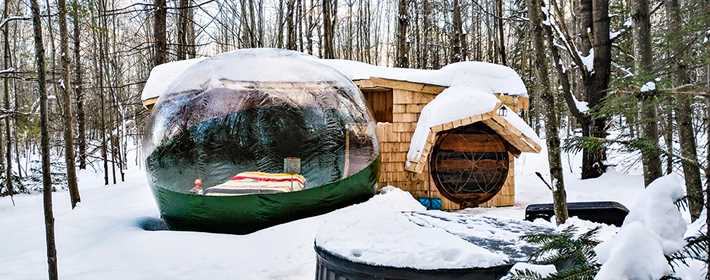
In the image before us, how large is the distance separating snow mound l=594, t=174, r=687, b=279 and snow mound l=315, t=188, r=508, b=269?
1.17 metres

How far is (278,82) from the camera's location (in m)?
6.67

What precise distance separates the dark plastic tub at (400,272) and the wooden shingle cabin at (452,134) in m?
6.16

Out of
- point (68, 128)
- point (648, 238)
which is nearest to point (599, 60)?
point (648, 238)

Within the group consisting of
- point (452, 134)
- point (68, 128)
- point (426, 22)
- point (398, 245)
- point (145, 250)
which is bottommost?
point (145, 250)

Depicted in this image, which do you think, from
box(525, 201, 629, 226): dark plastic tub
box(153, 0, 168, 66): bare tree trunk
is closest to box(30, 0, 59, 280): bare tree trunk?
box(525, 201, 629, 226): dark plastic tub

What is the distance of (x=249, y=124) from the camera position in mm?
6418

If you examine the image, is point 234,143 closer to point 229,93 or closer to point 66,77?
point 229,93

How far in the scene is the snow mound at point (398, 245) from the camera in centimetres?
240

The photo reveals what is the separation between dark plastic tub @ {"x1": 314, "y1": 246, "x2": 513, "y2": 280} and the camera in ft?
7.75

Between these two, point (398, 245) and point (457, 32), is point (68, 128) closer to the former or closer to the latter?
point (398, 245)

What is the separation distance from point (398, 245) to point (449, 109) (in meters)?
6.32

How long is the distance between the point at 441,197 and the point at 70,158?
7172mm

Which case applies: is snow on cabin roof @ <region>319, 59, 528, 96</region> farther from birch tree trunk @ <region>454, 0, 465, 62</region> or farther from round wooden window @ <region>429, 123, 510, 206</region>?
birch tree trunk @ <region>454, 0, 465, 62</region>

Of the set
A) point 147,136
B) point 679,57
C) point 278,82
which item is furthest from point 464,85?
point 679,57
